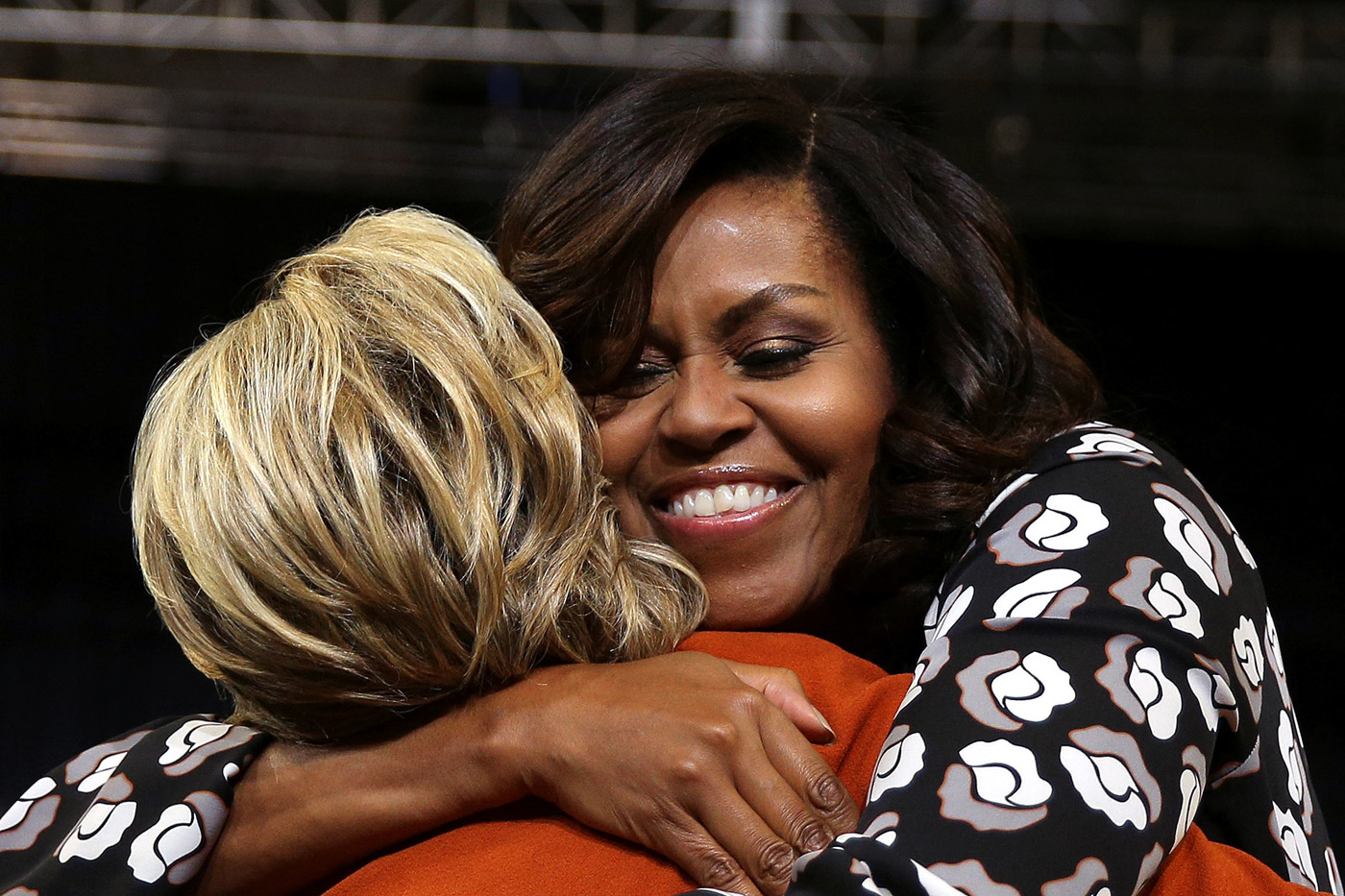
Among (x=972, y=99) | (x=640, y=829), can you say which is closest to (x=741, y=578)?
(x=640, y=829)

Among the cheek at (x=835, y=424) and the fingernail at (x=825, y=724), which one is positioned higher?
the cheek at (x=835, y=424)

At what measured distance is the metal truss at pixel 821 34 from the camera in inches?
165

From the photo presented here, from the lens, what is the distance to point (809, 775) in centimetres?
104

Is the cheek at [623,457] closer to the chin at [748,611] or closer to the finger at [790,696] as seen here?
the chin at [748,611]

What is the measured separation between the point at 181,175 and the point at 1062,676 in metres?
4.00

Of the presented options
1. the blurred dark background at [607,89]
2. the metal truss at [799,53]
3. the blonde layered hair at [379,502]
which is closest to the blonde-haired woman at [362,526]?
the blonde layered hair at [379,502]

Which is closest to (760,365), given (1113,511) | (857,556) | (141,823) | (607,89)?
(857,556)

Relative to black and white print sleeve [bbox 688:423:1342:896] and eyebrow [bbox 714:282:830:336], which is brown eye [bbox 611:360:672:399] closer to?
eyebrow [bbox 714:282:830:336]

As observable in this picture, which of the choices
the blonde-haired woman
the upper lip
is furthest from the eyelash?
the blonde-haired woman

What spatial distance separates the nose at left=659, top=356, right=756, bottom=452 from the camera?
56.8 inches

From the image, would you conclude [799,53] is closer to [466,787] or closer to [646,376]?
[646,376]

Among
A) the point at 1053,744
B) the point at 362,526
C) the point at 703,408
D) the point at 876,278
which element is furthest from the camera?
the point at 876,278

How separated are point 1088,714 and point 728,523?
1.91ft

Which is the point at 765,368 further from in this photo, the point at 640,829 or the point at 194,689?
the point at 194,689
